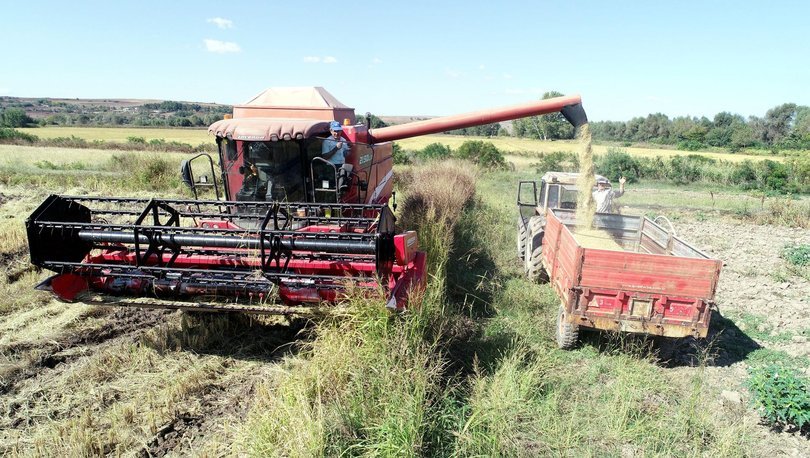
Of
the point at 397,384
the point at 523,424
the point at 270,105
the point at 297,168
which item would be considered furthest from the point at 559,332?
the point at 270,105

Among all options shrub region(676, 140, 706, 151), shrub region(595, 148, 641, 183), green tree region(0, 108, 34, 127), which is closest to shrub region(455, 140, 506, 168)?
shrub region(595, 148, 641, 183)

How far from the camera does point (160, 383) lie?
12.4ft

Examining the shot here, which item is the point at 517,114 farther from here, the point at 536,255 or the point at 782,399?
the point at 782,399

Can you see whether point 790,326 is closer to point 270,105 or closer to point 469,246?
point 469,246

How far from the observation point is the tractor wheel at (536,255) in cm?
657

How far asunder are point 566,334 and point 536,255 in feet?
7.04

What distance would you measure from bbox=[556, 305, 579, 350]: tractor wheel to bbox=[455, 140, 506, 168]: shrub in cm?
1861

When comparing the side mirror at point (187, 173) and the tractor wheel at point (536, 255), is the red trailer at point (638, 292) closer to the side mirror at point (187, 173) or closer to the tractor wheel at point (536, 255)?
the tractor wheel at point (536, 255)

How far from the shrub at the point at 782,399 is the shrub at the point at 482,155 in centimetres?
1967

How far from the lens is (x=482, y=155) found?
916 inches

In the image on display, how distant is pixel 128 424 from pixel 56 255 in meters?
1.81

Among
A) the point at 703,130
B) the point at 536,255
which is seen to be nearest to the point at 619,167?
the point at 536,255

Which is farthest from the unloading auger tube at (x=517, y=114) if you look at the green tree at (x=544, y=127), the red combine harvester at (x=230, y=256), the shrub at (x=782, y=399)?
the green tree at (x=544, y=127)

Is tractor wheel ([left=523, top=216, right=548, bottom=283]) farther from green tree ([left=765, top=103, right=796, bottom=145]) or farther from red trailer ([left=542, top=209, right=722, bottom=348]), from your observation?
green tree ([left=765, top=103, right=796, bottom=145])
